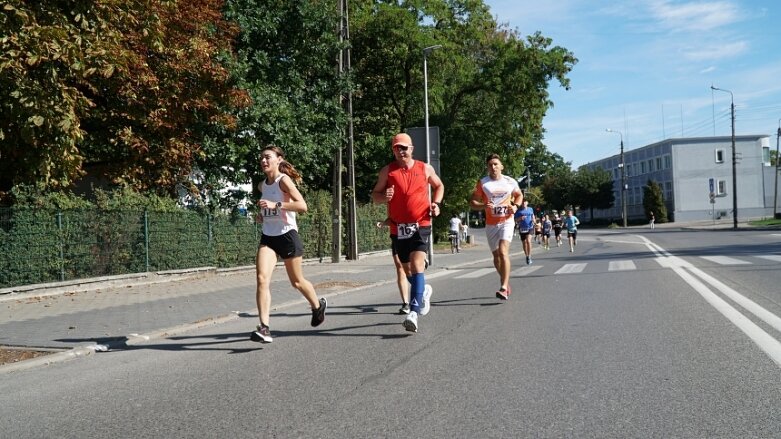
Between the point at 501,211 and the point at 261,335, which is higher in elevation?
the point at 501,211

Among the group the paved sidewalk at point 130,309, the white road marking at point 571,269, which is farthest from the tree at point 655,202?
the paved sidewalk at point 130,309

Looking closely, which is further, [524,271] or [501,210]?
[524,271]

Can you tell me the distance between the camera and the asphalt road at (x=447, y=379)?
395 centimetres

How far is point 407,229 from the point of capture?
711 cm

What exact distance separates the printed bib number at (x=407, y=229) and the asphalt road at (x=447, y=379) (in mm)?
1004

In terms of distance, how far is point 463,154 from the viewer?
106ft

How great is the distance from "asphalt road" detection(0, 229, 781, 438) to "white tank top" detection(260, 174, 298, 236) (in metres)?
1.14

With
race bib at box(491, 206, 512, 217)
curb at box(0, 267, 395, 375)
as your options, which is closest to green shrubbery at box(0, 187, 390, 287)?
curb at box(0, 267, 395, 375)

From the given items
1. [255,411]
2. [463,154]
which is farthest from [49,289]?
[463,154]

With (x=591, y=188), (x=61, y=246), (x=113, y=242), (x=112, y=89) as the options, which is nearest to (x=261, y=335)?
(x=61, y=246)

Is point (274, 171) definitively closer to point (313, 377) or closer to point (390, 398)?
point (313, 377)

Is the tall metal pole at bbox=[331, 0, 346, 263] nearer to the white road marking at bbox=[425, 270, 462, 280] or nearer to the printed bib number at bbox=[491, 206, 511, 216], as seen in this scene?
the white road marking at bbox=[425, 270, 462, 280]

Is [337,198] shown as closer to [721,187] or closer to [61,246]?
[61,246]

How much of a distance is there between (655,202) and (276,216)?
81444 millimetres
